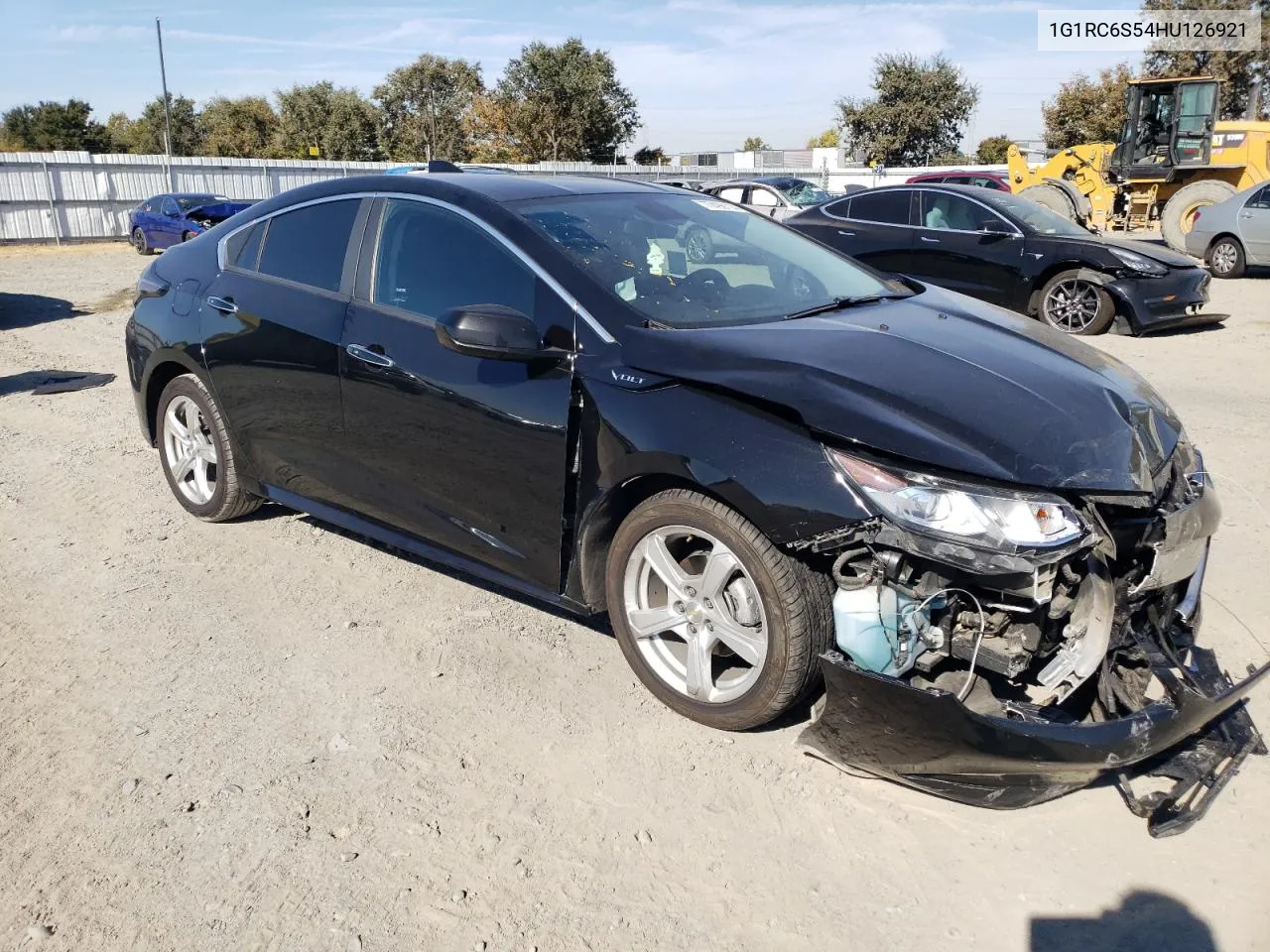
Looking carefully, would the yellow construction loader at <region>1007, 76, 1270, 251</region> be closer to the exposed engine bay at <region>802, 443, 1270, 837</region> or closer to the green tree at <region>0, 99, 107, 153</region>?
the exposed engine bay at <region>802, 443, 1270, 837</region>

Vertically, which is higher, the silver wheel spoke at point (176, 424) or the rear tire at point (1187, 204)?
the rear tire at point (1187, 204)

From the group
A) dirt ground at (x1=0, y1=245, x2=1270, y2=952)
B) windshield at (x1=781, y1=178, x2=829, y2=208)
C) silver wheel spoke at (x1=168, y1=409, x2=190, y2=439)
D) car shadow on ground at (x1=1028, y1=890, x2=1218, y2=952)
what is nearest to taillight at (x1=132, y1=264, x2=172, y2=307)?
silver wheel spoke at (x1=168, y1=409, x2=190, y2=439)

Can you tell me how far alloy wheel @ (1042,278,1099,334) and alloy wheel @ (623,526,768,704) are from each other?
8348 millimetres

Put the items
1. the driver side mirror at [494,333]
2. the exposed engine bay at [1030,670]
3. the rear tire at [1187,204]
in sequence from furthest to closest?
the rear tire at [1187,204]
the driver side mirror at [494,333]
the exposed engine bay at [1030,670]

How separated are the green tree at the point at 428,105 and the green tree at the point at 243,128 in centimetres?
763

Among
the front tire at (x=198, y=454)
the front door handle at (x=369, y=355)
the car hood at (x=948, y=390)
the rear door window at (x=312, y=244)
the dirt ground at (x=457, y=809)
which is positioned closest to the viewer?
the dirt ground at (x=457, y=809)

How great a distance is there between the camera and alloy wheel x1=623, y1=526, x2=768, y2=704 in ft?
10.0

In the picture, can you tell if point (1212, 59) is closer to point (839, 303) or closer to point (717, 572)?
point (839, 303)

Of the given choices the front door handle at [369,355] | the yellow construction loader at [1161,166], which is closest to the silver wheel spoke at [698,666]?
the front door handle at [369,355]

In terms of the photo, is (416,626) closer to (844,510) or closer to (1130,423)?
(844,510)

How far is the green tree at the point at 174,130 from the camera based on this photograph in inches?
2327

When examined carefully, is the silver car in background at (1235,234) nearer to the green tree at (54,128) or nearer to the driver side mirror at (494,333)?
the driver side mirror at (494,333)

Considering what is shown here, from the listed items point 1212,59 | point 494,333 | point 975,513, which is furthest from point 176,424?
point 1212,59

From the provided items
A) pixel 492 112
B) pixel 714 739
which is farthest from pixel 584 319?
pixel 492 112
